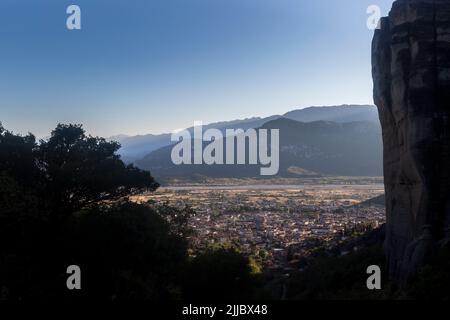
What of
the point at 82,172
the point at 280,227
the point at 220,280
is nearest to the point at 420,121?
the point at 220,280

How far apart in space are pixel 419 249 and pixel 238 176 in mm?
169381

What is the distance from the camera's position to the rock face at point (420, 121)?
15992mm

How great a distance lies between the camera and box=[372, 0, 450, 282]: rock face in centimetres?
1599

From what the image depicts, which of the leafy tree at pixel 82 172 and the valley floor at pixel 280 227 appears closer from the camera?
the leafy tree at pixel 82 172

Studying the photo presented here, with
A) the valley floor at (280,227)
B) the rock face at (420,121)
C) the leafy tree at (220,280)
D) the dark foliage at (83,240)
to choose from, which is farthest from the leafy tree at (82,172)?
the rock face at (420,121)

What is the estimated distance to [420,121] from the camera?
16.3 m

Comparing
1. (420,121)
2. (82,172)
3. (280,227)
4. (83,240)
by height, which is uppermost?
(420,121)

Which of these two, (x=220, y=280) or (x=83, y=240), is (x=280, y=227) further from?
(x=83, y=240)

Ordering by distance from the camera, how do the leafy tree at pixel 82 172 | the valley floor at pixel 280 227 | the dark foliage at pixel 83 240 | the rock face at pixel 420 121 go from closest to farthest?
1. the rock face at pixel 420 121
2. the dark foliage at pixel 83 240
3. the leafy tree at pixel 82 172
4. the valley floor at pixel 280 227

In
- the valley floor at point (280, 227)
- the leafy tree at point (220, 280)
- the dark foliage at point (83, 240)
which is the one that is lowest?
the valley floor at point (280, 227)

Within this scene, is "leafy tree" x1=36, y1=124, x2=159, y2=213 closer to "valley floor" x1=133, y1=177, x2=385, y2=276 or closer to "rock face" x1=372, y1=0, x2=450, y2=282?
"valley floor" x1=133, y1=177, x2=385, y2=276

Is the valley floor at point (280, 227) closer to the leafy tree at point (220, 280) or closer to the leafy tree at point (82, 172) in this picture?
the leafy tree at point (82, 172)

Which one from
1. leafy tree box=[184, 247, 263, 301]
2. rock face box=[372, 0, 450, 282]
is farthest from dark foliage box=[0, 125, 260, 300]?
rock face box=[372, 0, 450, 282]

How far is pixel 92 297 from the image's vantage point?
16.0 meters
